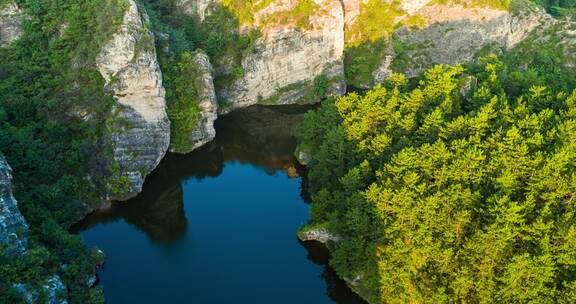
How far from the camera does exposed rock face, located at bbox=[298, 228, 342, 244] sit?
119ft

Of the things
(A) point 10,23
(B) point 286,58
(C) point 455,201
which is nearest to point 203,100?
(B) point 286,58

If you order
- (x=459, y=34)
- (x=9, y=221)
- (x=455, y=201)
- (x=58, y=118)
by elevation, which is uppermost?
(x=9, y=221)

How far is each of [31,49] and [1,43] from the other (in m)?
3.04

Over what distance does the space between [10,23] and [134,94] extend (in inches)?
609

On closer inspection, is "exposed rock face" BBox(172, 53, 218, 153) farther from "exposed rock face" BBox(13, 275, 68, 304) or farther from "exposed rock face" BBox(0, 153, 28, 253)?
"exposed rock face" BBox(13, 275, 68, 304)

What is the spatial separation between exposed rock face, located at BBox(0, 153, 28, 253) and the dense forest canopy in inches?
850

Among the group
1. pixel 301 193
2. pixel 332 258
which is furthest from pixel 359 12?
pixel 332 258

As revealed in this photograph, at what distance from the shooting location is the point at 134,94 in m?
45.5

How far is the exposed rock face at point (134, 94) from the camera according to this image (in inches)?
1722

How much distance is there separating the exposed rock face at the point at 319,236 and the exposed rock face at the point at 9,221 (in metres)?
20.8

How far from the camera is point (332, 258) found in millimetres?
35438

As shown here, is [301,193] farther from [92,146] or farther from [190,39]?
[190,39]

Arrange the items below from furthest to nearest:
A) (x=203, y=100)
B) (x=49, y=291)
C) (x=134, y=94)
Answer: (x=203, y=100), (x=134, y=94), (x=49, y=291)

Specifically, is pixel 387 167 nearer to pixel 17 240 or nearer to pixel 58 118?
pixel 17 240
